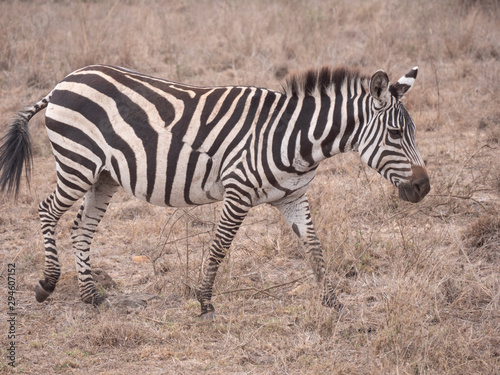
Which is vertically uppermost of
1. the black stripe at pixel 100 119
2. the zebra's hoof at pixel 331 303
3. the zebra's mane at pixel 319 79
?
the zebra's mane at pixel 319 79

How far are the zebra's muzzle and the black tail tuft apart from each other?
3457 mm

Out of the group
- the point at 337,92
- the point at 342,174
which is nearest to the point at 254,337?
the point at 337,92

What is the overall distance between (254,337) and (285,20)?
9.54 meters

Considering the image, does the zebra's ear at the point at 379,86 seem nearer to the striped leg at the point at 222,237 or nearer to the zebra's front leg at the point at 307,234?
the zebra's front leg at the point at 307,234

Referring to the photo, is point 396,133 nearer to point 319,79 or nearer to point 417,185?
point 417,185

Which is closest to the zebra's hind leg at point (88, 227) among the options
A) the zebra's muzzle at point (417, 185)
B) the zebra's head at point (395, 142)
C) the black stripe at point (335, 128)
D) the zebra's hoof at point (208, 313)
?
the zebra's hoof at point (208, 313)

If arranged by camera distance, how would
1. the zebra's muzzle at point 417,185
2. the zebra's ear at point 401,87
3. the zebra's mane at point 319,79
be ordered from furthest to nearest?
the zebra's mane at point 319,79
the zebra's ear at point 401,87
the zebra's muzzle at point 417,185

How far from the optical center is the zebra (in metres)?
4.72

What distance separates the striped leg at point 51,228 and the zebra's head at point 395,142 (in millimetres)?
2589

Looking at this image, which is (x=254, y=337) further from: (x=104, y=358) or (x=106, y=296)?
(x=106, y=296)

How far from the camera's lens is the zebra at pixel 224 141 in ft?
15.5

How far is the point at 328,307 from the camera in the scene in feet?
16.4

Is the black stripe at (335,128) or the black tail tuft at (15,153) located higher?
the black stripe at (335,128)

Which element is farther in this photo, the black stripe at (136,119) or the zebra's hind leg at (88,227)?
the zebra's hind leg at (88,227)
